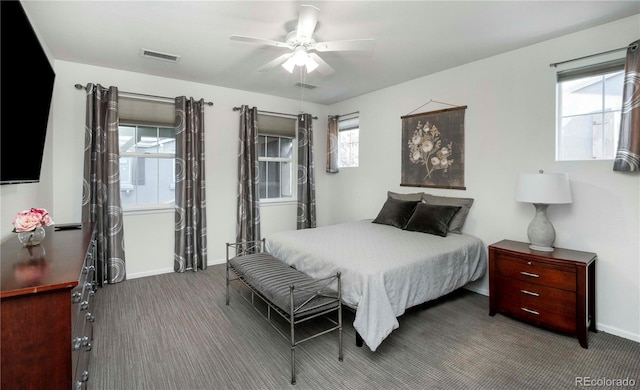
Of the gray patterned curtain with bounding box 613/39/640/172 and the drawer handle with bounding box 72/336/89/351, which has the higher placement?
the gray patterned curtain with bounding box 613/39/640/172

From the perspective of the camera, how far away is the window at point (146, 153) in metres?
3.87

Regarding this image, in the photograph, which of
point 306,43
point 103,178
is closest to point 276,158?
point 103,178

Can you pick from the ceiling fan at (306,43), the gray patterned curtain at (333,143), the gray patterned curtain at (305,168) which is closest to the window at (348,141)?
the gray patterned curtain at (333,143)

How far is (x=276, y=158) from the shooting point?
16.8ft

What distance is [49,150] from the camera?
3.28 m

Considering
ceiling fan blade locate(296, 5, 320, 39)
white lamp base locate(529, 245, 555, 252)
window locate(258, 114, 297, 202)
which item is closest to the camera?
ceiling fan blade locate(296, 5, 320, 39)

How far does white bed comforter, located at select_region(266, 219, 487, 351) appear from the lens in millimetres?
2174

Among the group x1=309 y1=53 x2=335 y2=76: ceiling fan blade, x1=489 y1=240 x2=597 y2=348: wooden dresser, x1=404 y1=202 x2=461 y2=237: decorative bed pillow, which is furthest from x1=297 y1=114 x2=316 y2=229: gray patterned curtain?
x1=489 y1=240 x2=597 y2=348: wooden dresser

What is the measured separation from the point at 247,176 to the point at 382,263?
2.84 metres

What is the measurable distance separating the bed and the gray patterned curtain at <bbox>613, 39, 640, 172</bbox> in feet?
4.41

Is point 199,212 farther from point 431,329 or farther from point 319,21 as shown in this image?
point 431,329

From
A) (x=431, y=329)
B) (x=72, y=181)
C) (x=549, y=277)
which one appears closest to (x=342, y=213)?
(x=431, y=329)

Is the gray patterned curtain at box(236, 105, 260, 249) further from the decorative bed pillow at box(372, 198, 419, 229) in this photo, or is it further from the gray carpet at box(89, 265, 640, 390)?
the decorative bed pillow at box(372, 198, 419, 229)

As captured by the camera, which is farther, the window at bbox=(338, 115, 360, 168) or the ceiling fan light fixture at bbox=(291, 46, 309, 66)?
the window at bbox=(338, 115, 360, 168)
